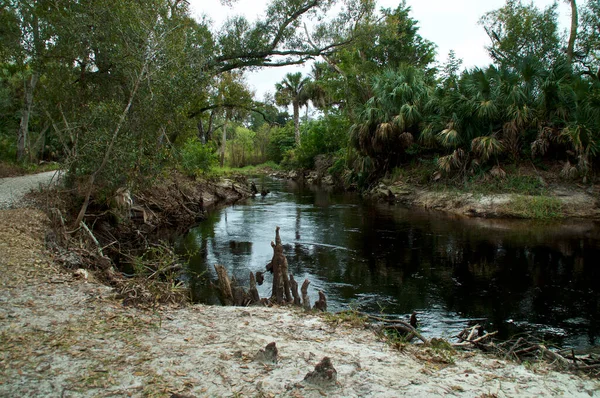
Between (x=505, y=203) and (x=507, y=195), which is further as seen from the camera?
(x=507, y=195)

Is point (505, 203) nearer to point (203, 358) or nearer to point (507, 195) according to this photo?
point (507, 195)

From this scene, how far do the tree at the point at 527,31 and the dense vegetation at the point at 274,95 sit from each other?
8 cm

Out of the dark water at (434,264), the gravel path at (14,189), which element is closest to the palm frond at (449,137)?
the dark water at (434,264)

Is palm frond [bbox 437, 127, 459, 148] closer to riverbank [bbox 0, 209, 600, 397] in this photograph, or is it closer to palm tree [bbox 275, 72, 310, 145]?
riverbank [bbox 0, 209, 600, 397]

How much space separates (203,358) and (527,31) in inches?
1147

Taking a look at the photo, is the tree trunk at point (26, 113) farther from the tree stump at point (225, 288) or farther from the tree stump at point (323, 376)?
the tree stump at point (323, 376)

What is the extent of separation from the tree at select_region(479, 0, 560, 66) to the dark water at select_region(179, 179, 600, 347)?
14393 millimetres

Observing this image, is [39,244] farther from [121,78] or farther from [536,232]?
[536,232]

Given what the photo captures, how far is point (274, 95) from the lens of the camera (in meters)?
30.6

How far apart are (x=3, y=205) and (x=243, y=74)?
12532 millimetres

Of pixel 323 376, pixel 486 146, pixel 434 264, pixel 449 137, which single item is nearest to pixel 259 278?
pixel 434 264

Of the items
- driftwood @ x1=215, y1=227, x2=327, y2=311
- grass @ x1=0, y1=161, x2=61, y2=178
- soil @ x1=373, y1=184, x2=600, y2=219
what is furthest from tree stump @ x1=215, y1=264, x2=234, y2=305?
soil @ x1=373, y1=184, x2=600, y2=219

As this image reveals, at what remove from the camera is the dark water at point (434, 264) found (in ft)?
26.6

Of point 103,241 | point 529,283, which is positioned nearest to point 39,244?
point 103,241
